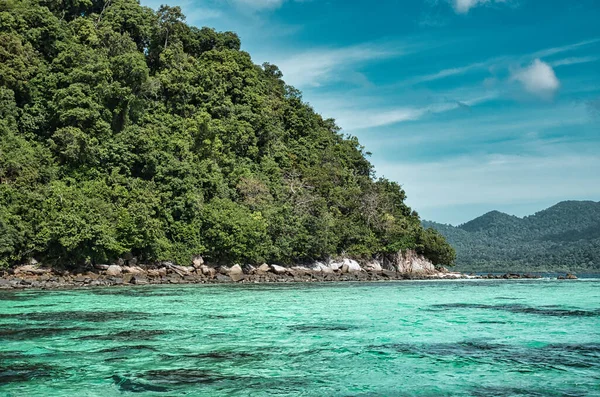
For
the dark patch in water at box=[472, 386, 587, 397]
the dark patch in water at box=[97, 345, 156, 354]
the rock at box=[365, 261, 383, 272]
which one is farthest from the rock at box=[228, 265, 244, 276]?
the dark patch in water at box=[472, 386, 587, 397]

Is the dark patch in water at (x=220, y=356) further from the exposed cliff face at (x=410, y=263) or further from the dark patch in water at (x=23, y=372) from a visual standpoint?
the exposed cliff face at (x=410, y=263)

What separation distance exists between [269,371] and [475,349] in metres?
4.29

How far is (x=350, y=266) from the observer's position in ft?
172

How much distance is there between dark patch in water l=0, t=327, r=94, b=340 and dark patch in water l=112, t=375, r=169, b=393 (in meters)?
4.93

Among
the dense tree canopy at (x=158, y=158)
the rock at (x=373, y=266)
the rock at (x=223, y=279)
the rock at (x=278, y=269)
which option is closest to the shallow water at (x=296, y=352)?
the rock at (x=223, y=279)

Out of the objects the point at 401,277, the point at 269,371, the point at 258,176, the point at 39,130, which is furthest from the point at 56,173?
the point at 269,371

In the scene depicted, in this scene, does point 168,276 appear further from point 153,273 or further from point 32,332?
point 32,332

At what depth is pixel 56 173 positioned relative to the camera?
1537 inches

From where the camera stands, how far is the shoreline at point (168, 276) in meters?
29.8

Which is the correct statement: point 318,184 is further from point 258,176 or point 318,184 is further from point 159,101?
point 159,101

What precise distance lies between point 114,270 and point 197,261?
26.1ft

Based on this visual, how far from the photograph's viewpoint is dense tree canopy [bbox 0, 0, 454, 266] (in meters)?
36.4

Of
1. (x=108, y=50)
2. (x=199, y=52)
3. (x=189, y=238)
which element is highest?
(x=199, y=52)

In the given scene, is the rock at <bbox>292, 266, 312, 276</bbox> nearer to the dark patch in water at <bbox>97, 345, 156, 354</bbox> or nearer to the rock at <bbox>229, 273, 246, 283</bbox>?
the rock at <bbox>229, 273, 246, 283</bbox>
